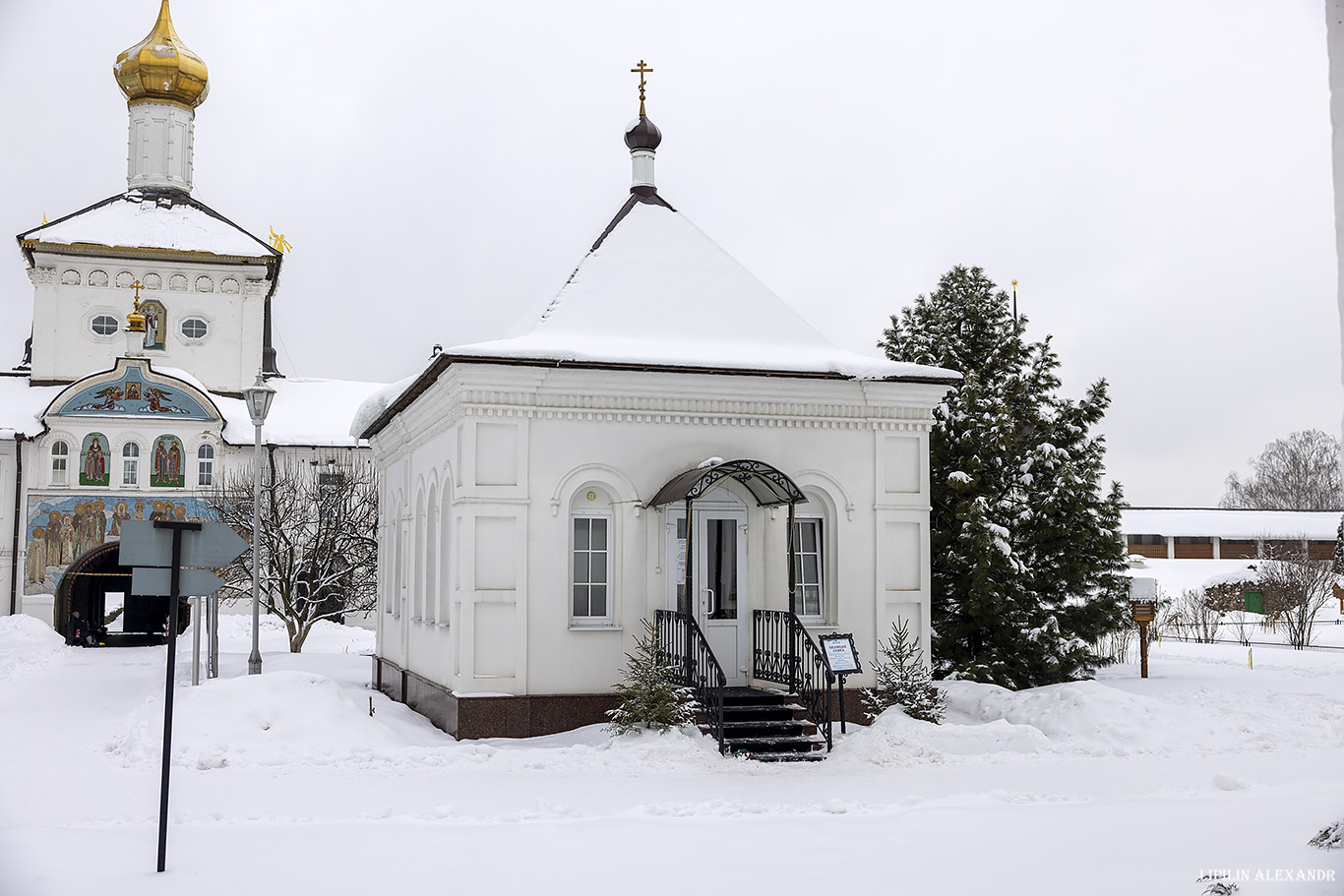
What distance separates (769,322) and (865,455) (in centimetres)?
218

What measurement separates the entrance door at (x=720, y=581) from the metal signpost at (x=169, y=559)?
7093mm

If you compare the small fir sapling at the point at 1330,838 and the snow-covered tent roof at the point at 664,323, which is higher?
the snow-covered tent roof at the point at 664,323

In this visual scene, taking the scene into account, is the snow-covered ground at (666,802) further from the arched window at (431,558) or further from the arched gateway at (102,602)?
the arched gateway at (102,602)

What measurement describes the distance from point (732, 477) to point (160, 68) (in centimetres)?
3633

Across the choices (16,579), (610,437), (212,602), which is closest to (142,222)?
(16,579)

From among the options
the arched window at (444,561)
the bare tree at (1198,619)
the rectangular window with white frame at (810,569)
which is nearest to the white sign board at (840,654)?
the rectangular window with white frame at (810,569)

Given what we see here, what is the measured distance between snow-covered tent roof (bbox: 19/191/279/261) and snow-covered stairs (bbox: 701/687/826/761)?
3456cm

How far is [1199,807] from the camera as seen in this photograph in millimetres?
9992

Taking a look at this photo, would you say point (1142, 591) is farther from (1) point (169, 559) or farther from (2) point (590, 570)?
(1) point (169, 559)

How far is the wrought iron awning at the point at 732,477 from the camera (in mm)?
13375

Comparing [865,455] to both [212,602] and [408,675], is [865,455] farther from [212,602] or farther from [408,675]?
[212,602]

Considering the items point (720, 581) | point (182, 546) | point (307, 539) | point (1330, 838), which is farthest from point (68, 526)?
point (1330, 838)

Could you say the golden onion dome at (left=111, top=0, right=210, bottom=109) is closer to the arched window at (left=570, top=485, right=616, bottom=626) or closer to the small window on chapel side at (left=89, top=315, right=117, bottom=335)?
the small window on chapel side at (left=89, top=315, right=117, bottom=335)

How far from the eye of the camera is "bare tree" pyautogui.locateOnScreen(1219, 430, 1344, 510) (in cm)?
7456
